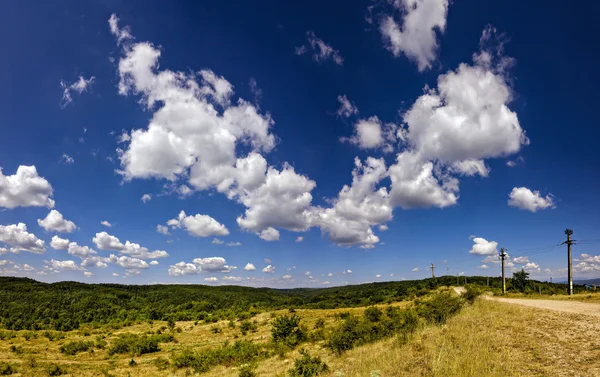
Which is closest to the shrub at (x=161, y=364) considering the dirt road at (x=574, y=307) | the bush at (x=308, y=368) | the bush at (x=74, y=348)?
the bush at (x=74, y=348)

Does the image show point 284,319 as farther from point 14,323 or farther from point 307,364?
point 14,323

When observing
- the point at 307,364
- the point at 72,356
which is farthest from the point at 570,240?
the point at 72,356

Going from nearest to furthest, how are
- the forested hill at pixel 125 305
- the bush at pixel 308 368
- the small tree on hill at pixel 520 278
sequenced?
the bush at pixel 308 368 < the forested hill at pixel 125 305 < the small tree on hill at pixel 520 278

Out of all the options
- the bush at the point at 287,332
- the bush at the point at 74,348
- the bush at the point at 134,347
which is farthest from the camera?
the bush at the point at 74,348

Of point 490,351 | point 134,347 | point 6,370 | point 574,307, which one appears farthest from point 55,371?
point 574,307

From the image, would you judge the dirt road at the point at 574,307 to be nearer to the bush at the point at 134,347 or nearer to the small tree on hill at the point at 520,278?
the bush at the point at 134,347

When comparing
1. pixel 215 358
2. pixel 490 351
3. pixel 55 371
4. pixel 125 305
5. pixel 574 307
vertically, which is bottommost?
pixel 125 305

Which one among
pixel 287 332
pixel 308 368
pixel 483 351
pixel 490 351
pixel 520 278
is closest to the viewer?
pixel 483 351

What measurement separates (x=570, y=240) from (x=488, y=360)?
45177 mm

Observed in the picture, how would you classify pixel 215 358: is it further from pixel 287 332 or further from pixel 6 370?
pixel 6 370

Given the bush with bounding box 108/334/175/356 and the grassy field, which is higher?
the grassy field

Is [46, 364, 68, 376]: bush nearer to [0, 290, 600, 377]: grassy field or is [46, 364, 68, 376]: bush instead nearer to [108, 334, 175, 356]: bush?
[0, 290, 600, 377]: grassy field

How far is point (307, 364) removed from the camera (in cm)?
1458

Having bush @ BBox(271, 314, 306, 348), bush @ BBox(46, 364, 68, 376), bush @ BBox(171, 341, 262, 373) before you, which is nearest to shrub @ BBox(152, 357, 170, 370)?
bush @ BBox(171, 341, 262, 373)
